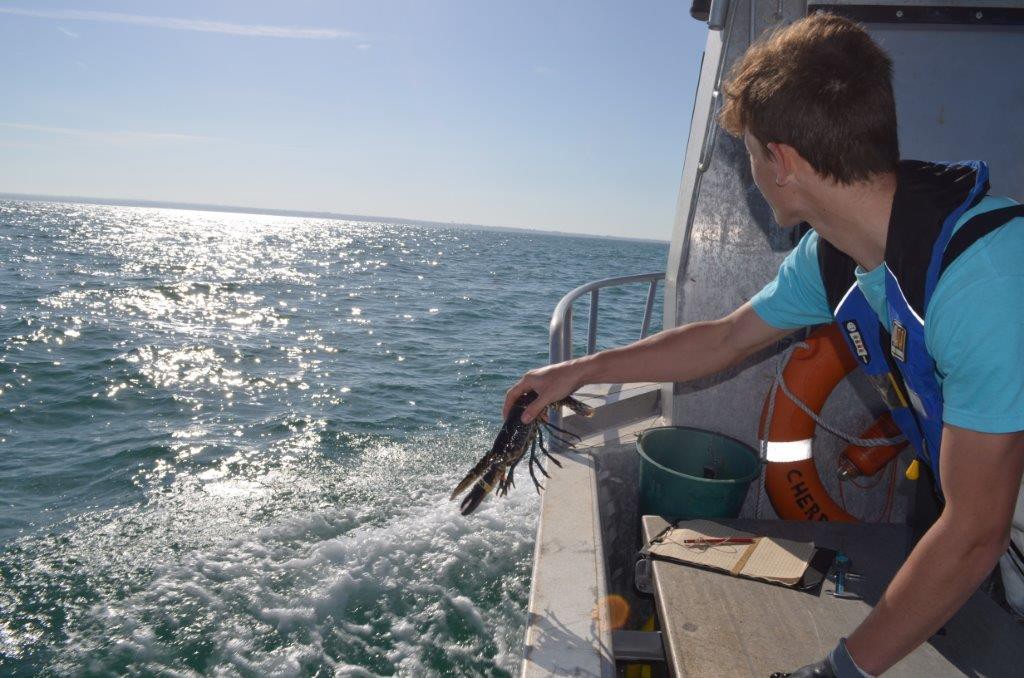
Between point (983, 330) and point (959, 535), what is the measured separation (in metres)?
0.43

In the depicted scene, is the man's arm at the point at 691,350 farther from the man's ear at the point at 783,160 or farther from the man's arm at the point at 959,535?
the man's arm at the point at 959,535

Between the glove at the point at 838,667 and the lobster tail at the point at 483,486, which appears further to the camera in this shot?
the lobster tail at the point at 483,486

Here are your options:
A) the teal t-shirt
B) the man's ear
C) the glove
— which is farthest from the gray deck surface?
the man's ear

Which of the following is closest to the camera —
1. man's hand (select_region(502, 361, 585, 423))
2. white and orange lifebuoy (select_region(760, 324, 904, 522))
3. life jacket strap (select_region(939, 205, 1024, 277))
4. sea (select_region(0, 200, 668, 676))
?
life jacket strap (select_region(939, 205, 1024, 277))

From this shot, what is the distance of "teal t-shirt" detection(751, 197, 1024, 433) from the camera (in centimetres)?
125

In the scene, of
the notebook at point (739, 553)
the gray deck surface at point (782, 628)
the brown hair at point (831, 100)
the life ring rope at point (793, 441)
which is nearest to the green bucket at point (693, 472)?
the life ring rope at point (793, 441)

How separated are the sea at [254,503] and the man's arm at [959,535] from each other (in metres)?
2.30

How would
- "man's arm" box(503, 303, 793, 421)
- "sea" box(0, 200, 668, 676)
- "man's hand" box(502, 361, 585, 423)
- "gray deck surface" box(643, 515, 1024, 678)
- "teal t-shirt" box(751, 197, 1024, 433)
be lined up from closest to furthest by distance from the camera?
"teal t-shirt" box(751, 197, 1024, 433), "gray deck surface" box(643, 515, 1024, 678), "man's hand" box(502, 361, 585, 423), "man's arm" box(503, 303, 793, 421), "sea" box(0, 200, 668, 676)

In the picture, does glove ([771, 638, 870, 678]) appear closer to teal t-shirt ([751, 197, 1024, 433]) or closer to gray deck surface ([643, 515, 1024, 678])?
gray deck surface ([643, 515, 1024, 678])

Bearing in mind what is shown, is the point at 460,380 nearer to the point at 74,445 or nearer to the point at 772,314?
the point at 74,445

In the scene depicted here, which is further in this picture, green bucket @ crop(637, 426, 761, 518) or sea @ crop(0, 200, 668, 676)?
sea @ crop(0, 200, 668, 676)

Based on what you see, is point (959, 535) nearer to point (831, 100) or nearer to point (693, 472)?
point (831, 100)

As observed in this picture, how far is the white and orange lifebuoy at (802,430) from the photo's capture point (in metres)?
3.33

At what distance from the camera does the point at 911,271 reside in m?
1.50
